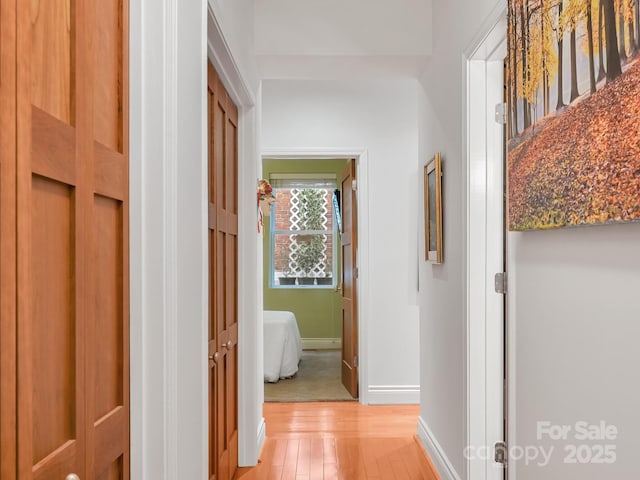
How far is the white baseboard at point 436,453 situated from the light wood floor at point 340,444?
50 millimetres

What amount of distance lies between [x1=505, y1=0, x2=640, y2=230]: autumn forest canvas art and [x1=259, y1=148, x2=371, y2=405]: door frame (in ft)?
8.63

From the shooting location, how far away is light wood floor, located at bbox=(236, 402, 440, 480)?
3012mm

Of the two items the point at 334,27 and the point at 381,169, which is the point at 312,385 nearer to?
the point at 381,169

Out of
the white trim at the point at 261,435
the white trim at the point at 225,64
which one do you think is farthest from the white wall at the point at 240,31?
the white trim at the point at 261,435

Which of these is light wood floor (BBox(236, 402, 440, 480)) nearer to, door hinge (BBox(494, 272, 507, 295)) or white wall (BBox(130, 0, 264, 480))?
door hinge (BBox(494, 272, 507, 295))

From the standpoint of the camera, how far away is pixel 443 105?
2.88 m

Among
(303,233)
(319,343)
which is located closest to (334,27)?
(303,233)

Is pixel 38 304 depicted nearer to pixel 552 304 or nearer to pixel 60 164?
pixel 60 164

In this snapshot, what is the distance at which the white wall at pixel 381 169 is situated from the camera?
174 inches

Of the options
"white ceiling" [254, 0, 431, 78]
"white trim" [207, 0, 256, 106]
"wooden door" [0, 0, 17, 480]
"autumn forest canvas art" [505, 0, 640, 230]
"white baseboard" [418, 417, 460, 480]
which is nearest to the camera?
"wooden door" [0, 0, 17, 480]

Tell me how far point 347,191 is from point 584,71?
3687mm

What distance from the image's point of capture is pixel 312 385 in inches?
196

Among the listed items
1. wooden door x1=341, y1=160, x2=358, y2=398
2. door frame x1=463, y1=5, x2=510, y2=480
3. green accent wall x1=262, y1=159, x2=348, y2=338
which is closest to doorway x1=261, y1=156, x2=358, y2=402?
green accent wall x1=262, y1=159, x2=348, y2=338

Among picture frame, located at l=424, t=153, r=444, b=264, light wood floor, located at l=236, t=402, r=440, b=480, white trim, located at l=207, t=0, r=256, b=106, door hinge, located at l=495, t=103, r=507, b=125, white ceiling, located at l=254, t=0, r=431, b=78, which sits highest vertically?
white ceiling, located at l=254, t=0, r=431, b=78
